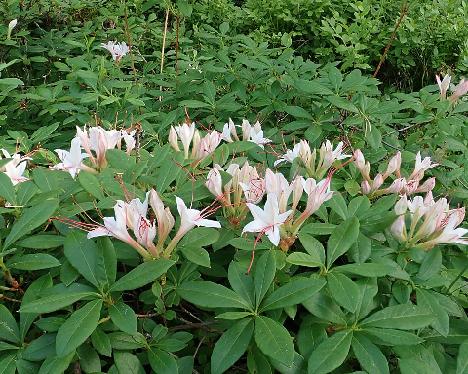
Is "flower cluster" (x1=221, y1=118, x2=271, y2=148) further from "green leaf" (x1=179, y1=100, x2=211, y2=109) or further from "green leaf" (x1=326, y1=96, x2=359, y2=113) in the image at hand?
"green leaf" (x1=179, y1=100, x2=211, y2=109)

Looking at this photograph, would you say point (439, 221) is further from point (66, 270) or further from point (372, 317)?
point (66, 270)

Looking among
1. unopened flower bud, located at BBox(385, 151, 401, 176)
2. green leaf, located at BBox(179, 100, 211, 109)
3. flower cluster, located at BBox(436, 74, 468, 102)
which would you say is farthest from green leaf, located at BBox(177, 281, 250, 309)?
flower cluster, located at BBox(436, 74, 468, 102)

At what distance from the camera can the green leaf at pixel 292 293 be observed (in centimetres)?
97

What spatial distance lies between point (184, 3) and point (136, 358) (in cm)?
186

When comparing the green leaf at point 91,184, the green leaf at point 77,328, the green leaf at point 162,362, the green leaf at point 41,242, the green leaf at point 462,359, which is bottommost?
the green leaf at point 162,362

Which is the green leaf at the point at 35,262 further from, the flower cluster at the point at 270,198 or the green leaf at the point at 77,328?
the flower cluster at the point at 270,198

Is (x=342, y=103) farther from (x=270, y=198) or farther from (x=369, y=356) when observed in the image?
(x=369, y=356)

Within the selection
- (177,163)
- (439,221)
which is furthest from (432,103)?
(177,163)

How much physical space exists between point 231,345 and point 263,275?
15 cm

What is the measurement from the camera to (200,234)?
112cm

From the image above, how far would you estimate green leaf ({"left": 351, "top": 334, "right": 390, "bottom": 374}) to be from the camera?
3.13ft

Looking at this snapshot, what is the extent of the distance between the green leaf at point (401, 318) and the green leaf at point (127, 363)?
0.42m

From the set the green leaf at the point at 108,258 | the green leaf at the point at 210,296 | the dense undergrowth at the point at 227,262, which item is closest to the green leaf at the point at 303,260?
the dense undergrowth at the point at 227,262

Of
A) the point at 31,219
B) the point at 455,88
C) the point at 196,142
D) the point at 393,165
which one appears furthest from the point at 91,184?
the point at 455,88
